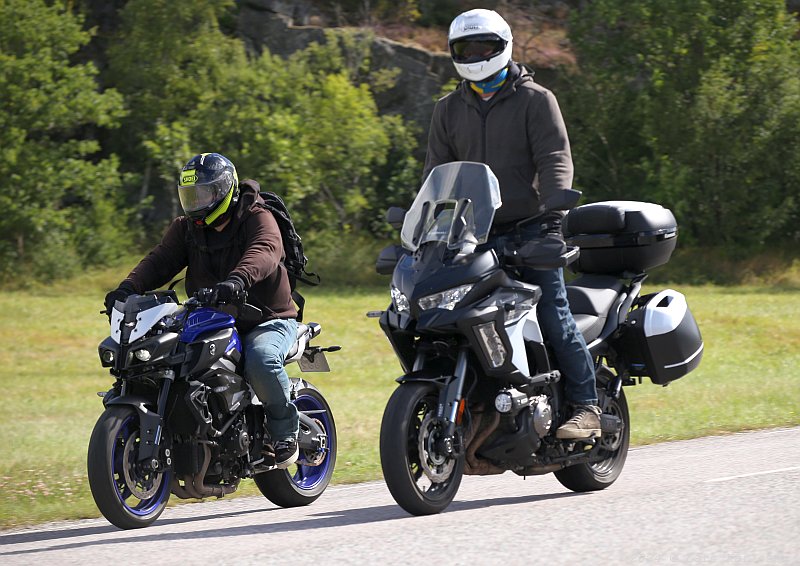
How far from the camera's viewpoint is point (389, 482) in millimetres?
6906

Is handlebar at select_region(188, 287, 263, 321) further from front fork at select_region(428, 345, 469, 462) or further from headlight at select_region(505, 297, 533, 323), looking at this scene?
headlight at select_region(505, 297, 533, 323)

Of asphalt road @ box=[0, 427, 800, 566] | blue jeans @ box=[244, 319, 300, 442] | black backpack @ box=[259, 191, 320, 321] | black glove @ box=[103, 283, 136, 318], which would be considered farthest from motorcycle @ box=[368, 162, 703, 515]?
black glove @ box=[103, 283, 136, 318]

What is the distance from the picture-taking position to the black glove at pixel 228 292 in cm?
727

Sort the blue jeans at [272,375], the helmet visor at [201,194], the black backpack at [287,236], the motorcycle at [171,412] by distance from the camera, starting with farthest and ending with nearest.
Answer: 1. the black backpack at [287,236]
2. the helmet visor at [201,194]
3. the blue jeans at [272,375]
4. the motorcycle at [171,412]

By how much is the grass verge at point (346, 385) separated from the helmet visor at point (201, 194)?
195cm

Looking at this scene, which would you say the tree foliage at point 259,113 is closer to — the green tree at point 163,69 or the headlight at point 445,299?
the green tree at point 163,69

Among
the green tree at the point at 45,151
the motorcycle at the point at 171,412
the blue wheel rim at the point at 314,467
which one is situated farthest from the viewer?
the green tree at the point at 45,151

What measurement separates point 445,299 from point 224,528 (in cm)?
169

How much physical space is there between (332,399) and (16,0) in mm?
27114

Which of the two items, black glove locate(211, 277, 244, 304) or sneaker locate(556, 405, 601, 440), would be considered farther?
sneaker locate(556, 405, 601, 440)

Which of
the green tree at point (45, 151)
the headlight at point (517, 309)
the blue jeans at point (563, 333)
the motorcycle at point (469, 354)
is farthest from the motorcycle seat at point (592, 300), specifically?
the green tree at point (45, 151)

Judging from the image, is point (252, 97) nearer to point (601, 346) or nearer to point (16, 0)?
point (16, 0)

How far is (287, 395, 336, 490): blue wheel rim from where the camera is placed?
8336 mm

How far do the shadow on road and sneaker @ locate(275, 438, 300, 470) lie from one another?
380 millimetres
